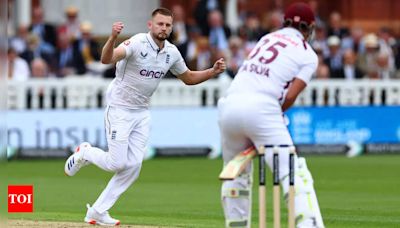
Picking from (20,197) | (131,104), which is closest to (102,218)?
(20,197)

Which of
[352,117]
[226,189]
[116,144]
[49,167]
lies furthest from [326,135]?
[226,189]

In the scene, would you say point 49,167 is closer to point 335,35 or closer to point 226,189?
point 335,35

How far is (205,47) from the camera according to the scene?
77.4 feet

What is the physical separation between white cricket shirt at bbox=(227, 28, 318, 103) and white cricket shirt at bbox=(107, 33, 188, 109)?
2344 mm

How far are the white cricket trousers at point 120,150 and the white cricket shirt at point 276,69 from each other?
8.17 feet

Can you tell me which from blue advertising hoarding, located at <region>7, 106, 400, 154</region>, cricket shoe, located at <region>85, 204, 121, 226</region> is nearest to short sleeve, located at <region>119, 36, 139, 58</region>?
cricket shoe, located at <region>85, 204, 121, 226</region>

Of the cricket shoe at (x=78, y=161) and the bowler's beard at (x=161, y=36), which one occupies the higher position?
the bowler's beard at (x=161, y=36)

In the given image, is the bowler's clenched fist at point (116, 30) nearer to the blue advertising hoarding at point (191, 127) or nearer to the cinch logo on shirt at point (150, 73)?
the cinch logo on shirt at point (150, 73)

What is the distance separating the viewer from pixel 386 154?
23.4m

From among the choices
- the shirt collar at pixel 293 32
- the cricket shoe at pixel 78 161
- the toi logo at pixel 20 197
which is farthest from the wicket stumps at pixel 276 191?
the cricket shoe at pixel 78 161

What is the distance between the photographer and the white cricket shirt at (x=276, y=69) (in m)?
9.70

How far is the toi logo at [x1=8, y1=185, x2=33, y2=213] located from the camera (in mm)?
11690

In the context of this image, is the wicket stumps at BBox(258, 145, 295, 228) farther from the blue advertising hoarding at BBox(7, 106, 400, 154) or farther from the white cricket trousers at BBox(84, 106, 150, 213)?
the blue advertising hoarding at BBox(7, 106, 400, 154)

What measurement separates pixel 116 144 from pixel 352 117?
1164 cm
